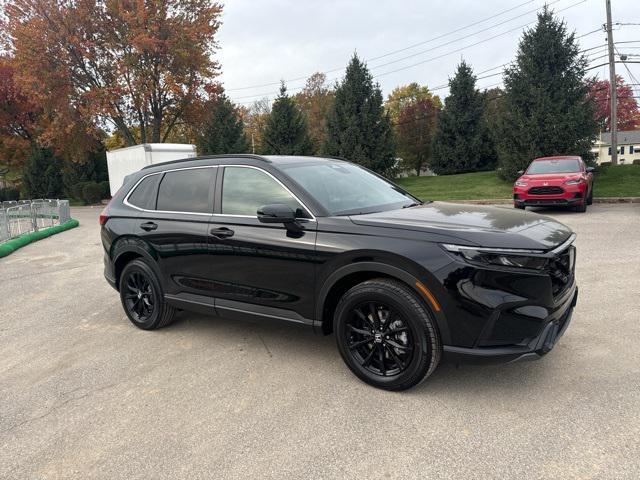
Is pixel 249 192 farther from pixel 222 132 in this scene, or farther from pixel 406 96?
pixel 406 96

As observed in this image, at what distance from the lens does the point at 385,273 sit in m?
3.33

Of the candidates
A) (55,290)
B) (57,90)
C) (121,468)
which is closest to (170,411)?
(121,468)

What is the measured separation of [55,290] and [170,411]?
4982 mm

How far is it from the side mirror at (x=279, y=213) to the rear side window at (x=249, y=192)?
0.15 metres

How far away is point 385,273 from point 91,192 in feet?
99.9

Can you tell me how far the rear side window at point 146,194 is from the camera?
4.98 meters

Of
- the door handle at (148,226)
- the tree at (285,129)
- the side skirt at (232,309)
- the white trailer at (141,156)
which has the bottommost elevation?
the side skirt at (232,309)

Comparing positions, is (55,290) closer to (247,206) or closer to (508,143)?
(247,206)

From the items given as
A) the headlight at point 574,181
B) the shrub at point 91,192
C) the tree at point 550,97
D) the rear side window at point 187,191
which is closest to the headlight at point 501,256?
the rear side window at point 187,191

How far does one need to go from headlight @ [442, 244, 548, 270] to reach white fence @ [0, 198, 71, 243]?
1268 centimetres

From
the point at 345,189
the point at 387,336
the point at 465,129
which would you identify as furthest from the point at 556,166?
the point at 465,129

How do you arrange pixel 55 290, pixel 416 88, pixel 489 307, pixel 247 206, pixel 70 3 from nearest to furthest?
pixel 489 307 → pixel 247 206 → pixel 55 290 → pixel 70 3 → pixel 416 88

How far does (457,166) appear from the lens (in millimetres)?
29906

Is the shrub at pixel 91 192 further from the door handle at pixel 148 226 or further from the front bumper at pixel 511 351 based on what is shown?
the front bumper at pixel 511 351
